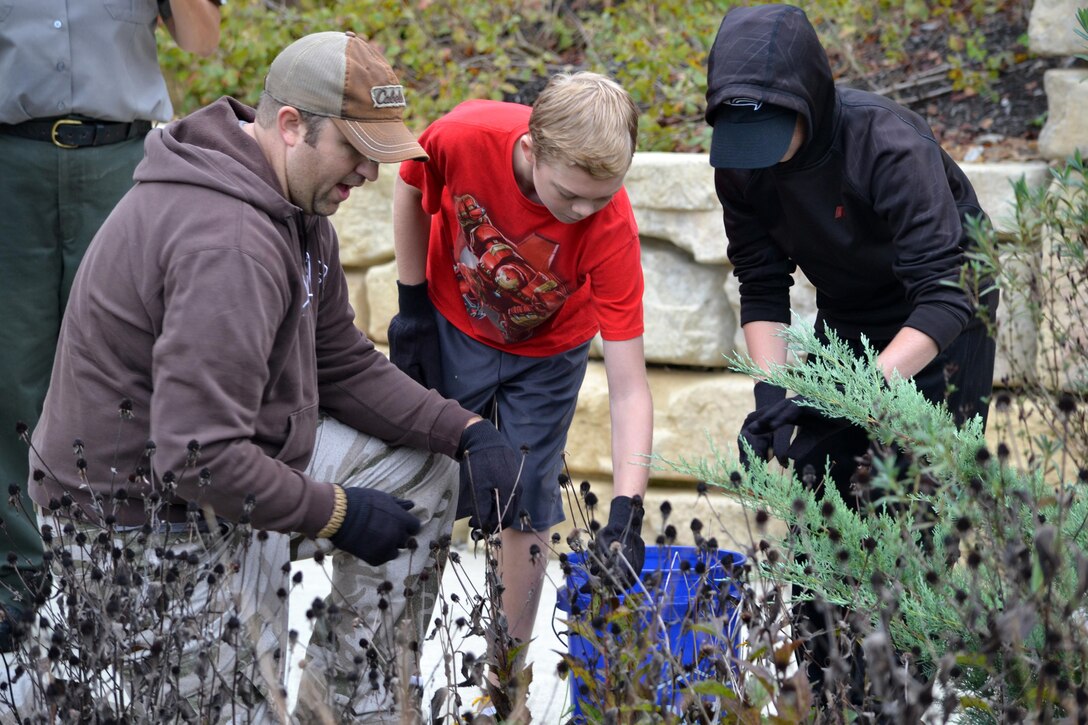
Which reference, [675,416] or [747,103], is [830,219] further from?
[675,416]

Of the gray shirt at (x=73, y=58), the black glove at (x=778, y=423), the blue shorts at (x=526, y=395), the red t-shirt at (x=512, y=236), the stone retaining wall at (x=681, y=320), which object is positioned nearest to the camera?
the black glove at (x=778, y=423)

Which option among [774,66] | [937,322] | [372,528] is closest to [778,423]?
[937,322]

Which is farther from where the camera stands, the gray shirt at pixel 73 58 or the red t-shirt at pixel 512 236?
the gray shirt at pixel 73 58

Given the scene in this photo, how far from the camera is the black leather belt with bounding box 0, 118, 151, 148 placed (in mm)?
3738

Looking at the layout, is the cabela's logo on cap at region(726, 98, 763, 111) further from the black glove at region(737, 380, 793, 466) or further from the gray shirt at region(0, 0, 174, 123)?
the gray shirt at region(0, 0, 174, 123)

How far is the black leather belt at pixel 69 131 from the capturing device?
374cm

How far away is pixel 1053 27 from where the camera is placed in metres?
4.68

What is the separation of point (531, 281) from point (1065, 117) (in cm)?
252

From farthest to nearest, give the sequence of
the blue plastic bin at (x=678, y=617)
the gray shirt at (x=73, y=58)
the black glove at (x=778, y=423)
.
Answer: the gray shirt at (x=73, y=58) → the black glove at (x=778, y=423) → the blue plastic bin at (x=678, y=617)

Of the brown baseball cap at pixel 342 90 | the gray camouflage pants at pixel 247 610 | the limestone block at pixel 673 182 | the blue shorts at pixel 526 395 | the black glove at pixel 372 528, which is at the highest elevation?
the limestone block at pixel 673 182

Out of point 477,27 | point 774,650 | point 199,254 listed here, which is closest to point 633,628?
point 774,650

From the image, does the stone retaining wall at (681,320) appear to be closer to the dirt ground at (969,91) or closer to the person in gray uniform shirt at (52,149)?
the dirt ground at (969,91)

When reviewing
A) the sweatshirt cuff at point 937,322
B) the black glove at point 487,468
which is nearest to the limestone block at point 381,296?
the black glove at point 487,468

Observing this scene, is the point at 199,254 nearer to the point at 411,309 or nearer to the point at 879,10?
the point at 411,309
